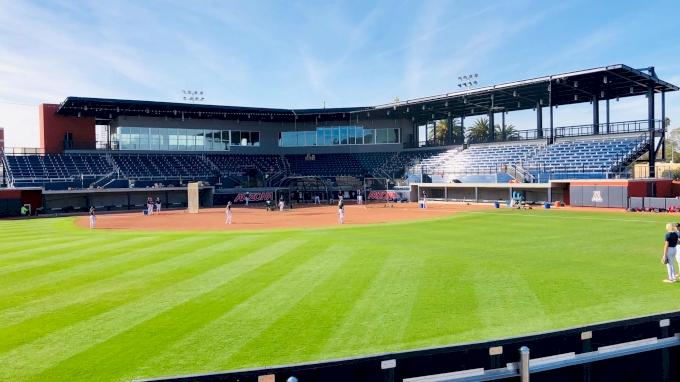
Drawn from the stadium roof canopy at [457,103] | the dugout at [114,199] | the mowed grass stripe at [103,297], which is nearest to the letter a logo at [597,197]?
the stadium roof canopy at [457,103]

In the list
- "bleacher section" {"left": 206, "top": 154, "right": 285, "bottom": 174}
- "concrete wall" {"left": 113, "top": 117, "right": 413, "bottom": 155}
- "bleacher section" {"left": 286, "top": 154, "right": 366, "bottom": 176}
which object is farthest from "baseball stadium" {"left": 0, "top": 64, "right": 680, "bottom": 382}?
"concrete wall" {"left": 113, "top": 117, "right": 413, "bottom": 155}

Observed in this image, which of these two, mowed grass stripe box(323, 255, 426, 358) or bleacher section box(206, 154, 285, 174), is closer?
mowed grass stripe box(323, 255, 426, 358)

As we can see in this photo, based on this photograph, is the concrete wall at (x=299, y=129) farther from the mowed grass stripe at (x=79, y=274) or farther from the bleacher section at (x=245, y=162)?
the mowed grass stripe at (x=79, y=274)

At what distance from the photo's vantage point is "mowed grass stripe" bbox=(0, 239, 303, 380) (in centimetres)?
747

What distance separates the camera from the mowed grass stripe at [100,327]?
7473mm

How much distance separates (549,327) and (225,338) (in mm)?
6579

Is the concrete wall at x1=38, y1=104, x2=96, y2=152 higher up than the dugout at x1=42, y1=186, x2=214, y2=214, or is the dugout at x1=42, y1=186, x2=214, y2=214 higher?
the concrete wall at x1=38, y1=104, x2=96, y2=152

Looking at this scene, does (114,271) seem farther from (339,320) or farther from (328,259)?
(339,320)

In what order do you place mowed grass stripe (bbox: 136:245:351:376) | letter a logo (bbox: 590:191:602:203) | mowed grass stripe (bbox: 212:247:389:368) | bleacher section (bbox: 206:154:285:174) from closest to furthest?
mowed grass stripe (bbox: 136:245:351:376), mowed grass stripe (bbox: 212:247:389:368), letter a logo (bbox: 590:191:602:203), bleacher section (bbox: 206:154:285:174)

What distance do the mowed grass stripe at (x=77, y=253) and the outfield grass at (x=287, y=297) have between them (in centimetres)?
12

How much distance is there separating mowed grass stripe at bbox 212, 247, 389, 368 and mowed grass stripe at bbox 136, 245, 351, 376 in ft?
0.48

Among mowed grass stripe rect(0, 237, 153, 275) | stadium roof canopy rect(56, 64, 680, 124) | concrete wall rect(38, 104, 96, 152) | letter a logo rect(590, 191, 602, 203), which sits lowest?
mowed grass stripe rect(0, 237, 153, 275)

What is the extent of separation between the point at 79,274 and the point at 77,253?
4785mm

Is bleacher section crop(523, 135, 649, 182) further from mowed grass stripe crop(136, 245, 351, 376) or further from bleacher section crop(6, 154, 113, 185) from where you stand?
bleacher section crop(6, 154, 113, 185)
